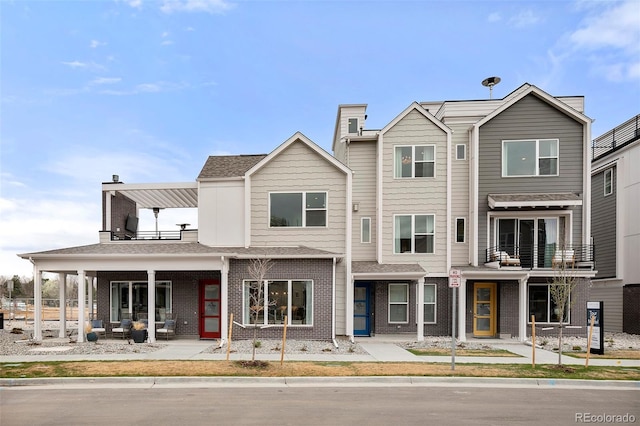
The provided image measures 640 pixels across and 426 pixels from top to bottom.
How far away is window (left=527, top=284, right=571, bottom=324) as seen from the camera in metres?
19.2

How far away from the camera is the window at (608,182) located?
22.5m

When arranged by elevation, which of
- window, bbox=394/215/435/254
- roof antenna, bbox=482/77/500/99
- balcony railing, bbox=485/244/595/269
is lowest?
balcony railing, bbox=485/244/595/269

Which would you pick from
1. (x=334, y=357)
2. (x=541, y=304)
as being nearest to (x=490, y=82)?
(x=541, y=304)

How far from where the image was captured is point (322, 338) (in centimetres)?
1638

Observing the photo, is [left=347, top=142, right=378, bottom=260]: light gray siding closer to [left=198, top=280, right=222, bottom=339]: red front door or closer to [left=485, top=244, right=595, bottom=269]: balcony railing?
[left=485, top=244, right=595, bottom=269]: balcony railing

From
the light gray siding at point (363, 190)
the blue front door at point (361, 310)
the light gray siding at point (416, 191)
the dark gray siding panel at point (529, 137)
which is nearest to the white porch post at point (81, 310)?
the blue front door at point (361, 310)

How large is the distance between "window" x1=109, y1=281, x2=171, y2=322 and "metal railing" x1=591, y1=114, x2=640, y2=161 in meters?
23.4

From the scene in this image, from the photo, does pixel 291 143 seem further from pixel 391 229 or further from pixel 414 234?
pixel 414 234

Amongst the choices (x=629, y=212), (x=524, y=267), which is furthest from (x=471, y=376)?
(x=629, y=212)

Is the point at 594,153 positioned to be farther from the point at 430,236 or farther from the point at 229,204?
the point at 229,204

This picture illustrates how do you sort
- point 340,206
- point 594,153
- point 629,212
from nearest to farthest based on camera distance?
point 340,206
point 629,212
point 594,153

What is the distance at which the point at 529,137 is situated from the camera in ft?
63.6

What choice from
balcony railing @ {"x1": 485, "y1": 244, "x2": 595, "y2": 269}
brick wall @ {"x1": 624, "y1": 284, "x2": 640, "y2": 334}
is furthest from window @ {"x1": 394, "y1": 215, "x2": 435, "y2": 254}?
brick wall @ {"x1": 624, "y1": 284, "x2": 640, "y2": 334}

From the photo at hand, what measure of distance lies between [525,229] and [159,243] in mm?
16606
